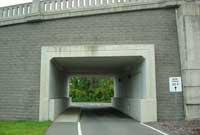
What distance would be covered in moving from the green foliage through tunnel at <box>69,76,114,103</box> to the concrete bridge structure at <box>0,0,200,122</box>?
34263mm

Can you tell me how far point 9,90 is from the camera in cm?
1511

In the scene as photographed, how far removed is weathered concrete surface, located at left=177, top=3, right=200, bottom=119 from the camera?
45.6 feet

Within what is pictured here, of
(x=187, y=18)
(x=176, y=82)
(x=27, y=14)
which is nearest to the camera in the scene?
(x=176, y=82)

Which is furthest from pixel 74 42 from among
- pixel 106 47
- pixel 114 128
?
pixel 114 128

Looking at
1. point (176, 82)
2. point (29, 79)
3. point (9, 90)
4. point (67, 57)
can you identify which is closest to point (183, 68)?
point (176, 82)

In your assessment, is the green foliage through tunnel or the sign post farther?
the green foliage through tunnel

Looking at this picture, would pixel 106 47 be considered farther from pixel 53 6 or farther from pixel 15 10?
pixel 15 10

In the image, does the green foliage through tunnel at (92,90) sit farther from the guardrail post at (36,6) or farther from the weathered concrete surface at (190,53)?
the weathered concrete surface at (190,53)

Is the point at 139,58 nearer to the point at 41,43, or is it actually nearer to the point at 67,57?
the point at 67,57

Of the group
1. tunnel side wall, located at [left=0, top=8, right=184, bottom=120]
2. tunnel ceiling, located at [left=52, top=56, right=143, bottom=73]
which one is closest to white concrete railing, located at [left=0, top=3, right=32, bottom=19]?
tunnel side wall, located at [left=0, top=8, right=184, bottom=120]

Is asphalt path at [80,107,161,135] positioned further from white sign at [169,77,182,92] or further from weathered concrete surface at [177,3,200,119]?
weathered concrete surface at [177,3,200,119]

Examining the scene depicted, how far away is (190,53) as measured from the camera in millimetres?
14180

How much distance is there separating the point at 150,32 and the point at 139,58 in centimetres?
159

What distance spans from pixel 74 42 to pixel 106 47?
1.83 meters
